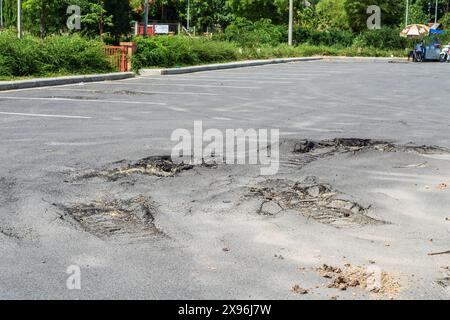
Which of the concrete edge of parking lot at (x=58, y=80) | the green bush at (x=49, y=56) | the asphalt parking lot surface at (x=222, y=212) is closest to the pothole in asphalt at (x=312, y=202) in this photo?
the asphalt parking lot surface at (x=222, y=212)

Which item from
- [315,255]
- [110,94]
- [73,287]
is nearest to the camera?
[73,287]

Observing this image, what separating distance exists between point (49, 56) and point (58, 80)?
2.83 meters

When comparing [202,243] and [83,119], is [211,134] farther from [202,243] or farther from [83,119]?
[202,243]

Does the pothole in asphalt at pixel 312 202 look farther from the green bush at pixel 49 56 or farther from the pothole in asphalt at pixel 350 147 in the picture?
the green bush at pixel 49 56

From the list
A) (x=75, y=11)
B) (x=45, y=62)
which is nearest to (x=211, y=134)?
(x=45, y=62)

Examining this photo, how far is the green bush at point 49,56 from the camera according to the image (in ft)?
74.5

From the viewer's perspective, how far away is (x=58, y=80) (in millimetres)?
21781

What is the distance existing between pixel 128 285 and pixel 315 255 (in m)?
1.66

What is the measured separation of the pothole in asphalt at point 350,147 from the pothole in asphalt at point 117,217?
388cm

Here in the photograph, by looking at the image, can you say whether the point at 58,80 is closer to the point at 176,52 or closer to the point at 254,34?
the point at 176,52

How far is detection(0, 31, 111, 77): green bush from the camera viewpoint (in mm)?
22719

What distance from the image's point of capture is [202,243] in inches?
250

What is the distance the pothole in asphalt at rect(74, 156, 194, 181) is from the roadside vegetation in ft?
45.5

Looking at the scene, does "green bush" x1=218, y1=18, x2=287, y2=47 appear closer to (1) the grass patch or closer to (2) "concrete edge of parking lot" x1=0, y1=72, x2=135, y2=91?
(1) the grass patch
